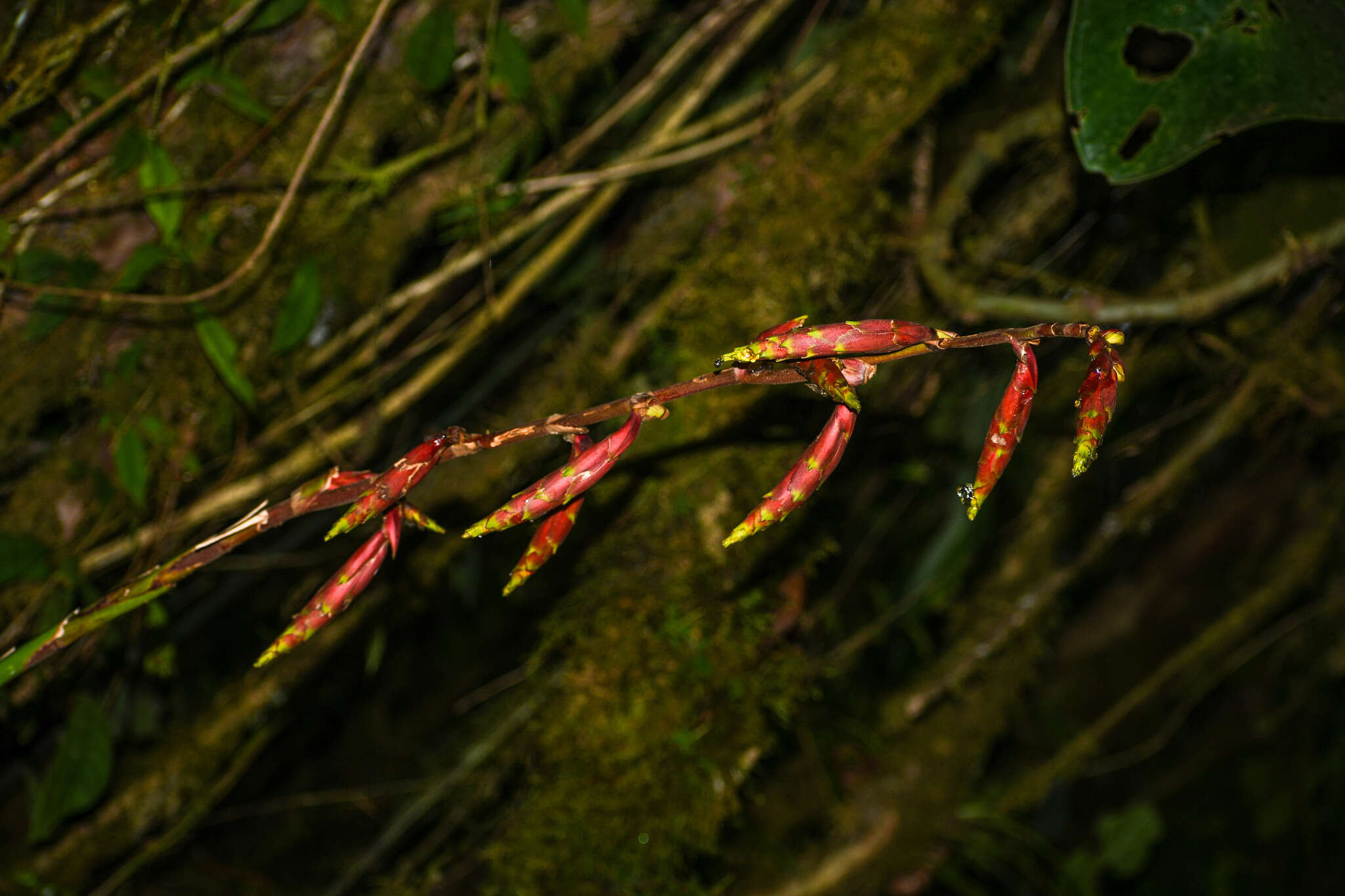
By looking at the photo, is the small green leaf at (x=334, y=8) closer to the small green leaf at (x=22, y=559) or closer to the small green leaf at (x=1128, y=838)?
the small green leaf at (x=22, y=559)

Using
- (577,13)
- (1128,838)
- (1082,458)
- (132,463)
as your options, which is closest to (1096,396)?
(1082,458)

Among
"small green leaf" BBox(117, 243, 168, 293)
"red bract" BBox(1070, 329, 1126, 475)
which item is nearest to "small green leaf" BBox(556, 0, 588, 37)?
"small green leaf" BBox(117, 243, 168, 293)

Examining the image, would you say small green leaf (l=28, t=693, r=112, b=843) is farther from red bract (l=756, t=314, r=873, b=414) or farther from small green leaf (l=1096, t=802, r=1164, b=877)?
small green leaf (l=1096, t=802, r=1164, b=877)

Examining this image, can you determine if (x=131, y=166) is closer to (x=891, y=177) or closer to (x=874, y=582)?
(x=891, y=177)

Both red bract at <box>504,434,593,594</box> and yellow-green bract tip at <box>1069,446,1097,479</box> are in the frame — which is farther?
red bract at <box>504,434,593,594</box>

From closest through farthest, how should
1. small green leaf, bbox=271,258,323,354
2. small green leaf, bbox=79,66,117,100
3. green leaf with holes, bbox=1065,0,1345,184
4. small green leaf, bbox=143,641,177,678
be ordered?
green leaf with holes, bbox=1065,0,1345,184 < small green leaf, bbox=79,66,117,100 < small green leaf, bbox=271,258,323,354 < small green leaf, bbox=143,641,177,678

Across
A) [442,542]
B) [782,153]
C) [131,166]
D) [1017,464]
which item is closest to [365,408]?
[442,542]

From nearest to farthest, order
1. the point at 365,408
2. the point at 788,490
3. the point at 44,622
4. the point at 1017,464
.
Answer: the point at 788,490 < the point at 44,622 < the point at 365,408 < the point at 1017,464
